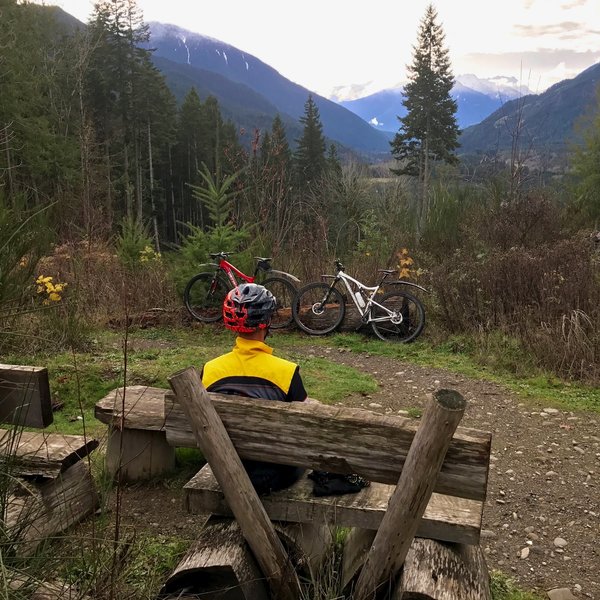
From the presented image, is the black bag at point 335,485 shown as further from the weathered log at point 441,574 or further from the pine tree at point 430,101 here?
the pine tree at point 430,101

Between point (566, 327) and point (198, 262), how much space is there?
18.0 ft

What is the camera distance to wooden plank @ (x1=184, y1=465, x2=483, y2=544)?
7.64ft

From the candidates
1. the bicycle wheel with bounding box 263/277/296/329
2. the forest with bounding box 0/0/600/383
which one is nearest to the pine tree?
the forest with bounding box 0/0/600/383

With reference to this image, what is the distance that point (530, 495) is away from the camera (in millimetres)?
3904

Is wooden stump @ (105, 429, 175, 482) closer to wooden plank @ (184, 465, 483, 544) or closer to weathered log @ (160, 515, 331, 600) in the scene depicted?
wooden plank @ (184, 465, 483, 544)

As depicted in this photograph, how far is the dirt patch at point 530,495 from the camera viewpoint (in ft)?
10.5

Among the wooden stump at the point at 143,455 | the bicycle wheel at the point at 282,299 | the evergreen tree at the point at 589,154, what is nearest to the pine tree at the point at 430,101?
the evergreen tree at the point at 589,154

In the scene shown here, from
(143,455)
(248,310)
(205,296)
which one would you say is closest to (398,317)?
(205,296)

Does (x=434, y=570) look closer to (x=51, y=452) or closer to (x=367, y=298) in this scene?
(x=51, y=452)

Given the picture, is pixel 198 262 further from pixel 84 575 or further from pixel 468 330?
pixel 84 575

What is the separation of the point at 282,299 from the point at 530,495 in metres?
6.03

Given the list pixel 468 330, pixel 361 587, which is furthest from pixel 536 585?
pixel 468 330

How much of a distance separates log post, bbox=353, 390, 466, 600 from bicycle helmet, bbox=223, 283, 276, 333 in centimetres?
97

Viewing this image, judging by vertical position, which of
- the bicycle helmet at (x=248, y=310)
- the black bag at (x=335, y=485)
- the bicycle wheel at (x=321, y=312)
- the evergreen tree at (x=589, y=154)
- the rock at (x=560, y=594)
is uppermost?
the evergreen tree at (x=589, y=154)
